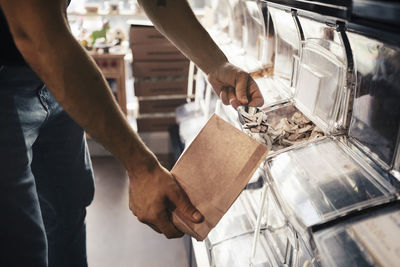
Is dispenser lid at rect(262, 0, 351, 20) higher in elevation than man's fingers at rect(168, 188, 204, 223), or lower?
higher

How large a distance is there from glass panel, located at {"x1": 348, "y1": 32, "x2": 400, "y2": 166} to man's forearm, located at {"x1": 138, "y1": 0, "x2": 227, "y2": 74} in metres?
0.46

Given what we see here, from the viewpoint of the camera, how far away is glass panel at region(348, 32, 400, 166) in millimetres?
916

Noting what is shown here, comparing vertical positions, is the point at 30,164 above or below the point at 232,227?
above

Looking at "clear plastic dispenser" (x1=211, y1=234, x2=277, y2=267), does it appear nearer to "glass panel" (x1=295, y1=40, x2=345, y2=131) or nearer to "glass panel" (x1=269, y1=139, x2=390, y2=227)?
"glass panel" (x1=269, y1=139, x2=390, y2=227)

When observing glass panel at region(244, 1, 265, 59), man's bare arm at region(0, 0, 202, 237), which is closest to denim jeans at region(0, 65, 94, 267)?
man's bare arm at region(0, 0, 202, 237)

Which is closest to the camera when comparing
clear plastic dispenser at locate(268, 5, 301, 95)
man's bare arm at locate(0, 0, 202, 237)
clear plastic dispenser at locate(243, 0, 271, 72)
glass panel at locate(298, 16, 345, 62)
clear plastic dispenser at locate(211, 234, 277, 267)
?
man's bare arm at locate(0, 0, 202, 237)

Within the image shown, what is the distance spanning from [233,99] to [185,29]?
29 cm

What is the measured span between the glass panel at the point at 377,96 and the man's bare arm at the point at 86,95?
0.57 m

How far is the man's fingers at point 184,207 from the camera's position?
34.9 inches

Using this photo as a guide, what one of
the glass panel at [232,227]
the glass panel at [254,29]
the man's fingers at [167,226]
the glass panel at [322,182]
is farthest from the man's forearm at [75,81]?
the glass panel at [254,29]

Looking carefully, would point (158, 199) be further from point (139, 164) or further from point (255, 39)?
point (255, 39)

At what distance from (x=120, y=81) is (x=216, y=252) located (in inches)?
76.9

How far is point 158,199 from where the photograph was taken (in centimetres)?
86

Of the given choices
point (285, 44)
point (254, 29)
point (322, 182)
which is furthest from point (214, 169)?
point (254, 29)
